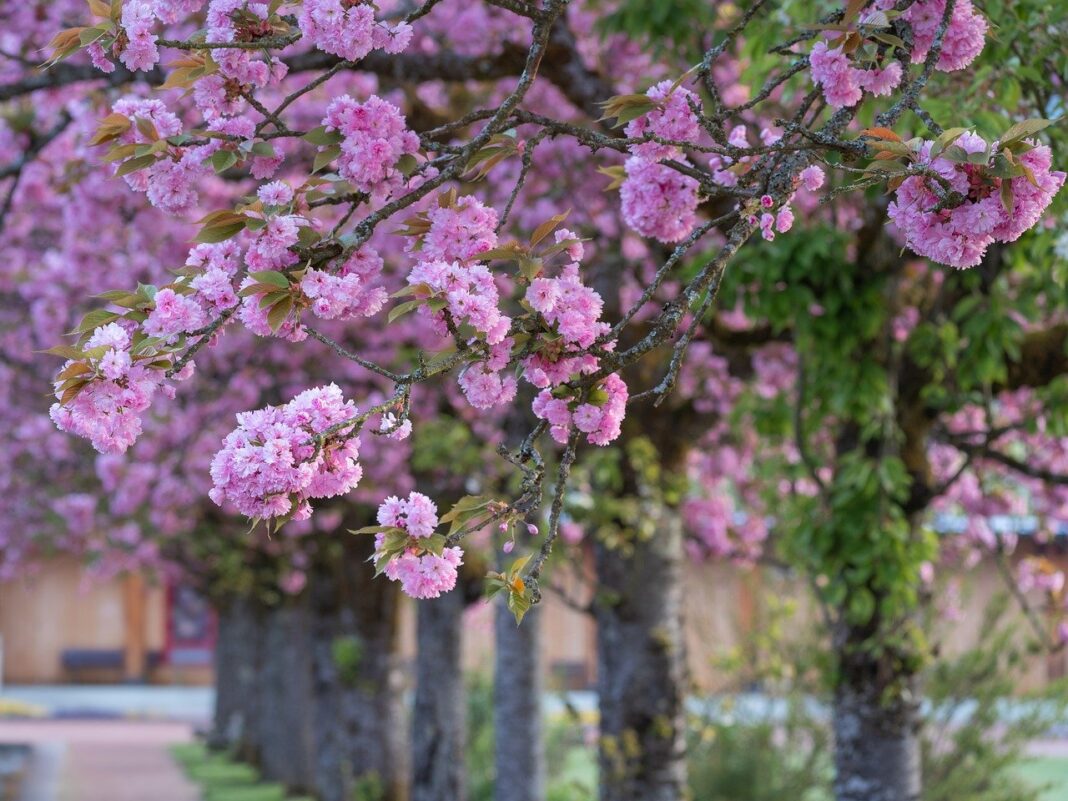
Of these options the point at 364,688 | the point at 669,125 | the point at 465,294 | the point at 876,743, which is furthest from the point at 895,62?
the point at 364,688

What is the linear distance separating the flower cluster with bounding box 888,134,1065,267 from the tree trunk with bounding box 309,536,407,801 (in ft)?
38.7

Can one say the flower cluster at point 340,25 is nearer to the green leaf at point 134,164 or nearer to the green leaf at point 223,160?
the green leaf at point 223,160

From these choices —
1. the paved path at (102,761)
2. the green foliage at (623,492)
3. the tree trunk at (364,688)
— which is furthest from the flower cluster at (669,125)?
the paved path at (102,761)

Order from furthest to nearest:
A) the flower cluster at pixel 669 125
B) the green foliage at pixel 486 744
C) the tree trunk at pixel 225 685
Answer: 1. the tree trunk at pixel 225 685
2. the green foliage at pixel 486 744
3. the flower cluster at pixel 669 125

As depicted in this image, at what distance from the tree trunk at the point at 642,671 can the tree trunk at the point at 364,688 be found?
590 cm

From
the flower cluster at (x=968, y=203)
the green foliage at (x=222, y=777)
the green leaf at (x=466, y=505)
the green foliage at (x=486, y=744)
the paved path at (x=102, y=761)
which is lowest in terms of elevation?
the green foliage at (x=222, y=777)

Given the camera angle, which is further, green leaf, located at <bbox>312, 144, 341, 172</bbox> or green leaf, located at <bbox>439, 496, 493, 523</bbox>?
green leaf, located at <bbox>312, 144, 341, 172</bbox>

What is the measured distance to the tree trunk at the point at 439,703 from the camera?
39.1ft

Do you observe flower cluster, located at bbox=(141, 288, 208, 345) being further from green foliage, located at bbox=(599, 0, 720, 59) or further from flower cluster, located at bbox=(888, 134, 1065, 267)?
green foliage, located at bbox=(599, 0, 720, 59)

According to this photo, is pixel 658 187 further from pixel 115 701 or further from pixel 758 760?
pixel 115 701

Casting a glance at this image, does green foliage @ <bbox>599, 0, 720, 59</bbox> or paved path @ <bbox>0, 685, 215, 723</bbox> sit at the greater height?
green foliage @ <bbox>599, 0, 720, 59</bbox>

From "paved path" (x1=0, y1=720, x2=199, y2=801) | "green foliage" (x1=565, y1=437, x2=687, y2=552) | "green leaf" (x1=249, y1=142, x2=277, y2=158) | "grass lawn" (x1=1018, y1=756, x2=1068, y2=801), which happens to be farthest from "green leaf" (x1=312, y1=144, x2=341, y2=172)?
"grass lawn" (x1=1018, y1=756, x2=1068, y2=801)

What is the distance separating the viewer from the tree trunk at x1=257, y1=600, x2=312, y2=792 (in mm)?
18359

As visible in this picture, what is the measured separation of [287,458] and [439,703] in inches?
373
